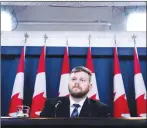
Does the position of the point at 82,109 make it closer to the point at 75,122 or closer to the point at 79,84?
the point at 79,84

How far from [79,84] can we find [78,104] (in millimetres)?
216

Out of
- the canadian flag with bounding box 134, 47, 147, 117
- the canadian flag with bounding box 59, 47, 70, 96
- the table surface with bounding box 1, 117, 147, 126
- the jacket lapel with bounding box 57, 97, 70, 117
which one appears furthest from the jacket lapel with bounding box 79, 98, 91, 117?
the table surface with bounding box 1, 117, 147, 126

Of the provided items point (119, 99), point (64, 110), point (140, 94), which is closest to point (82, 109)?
point (64, 110)

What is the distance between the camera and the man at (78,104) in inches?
75.0

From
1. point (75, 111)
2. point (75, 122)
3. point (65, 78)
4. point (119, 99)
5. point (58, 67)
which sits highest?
point (58, 67)

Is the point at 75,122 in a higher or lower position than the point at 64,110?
lower

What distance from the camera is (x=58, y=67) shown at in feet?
9.61

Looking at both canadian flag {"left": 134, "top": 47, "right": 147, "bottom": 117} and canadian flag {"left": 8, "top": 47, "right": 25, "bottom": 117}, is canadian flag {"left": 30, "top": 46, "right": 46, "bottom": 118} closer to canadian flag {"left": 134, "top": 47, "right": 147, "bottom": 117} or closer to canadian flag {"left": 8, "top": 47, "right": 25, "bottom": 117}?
canadian flag {"left": 8, "top": 47, "right": 25, "bottom": 117}

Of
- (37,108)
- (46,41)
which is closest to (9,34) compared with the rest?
(46,41)

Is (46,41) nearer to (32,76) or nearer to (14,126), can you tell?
(32,76)

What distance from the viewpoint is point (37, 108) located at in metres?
2.50

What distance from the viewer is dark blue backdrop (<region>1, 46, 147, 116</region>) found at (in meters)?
2.84

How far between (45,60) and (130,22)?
1151mm

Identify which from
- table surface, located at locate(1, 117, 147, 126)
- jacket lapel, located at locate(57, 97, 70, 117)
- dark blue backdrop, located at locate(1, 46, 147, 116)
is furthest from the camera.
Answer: dark blue backdrop, located at locate(1, 46, 147, 116)
